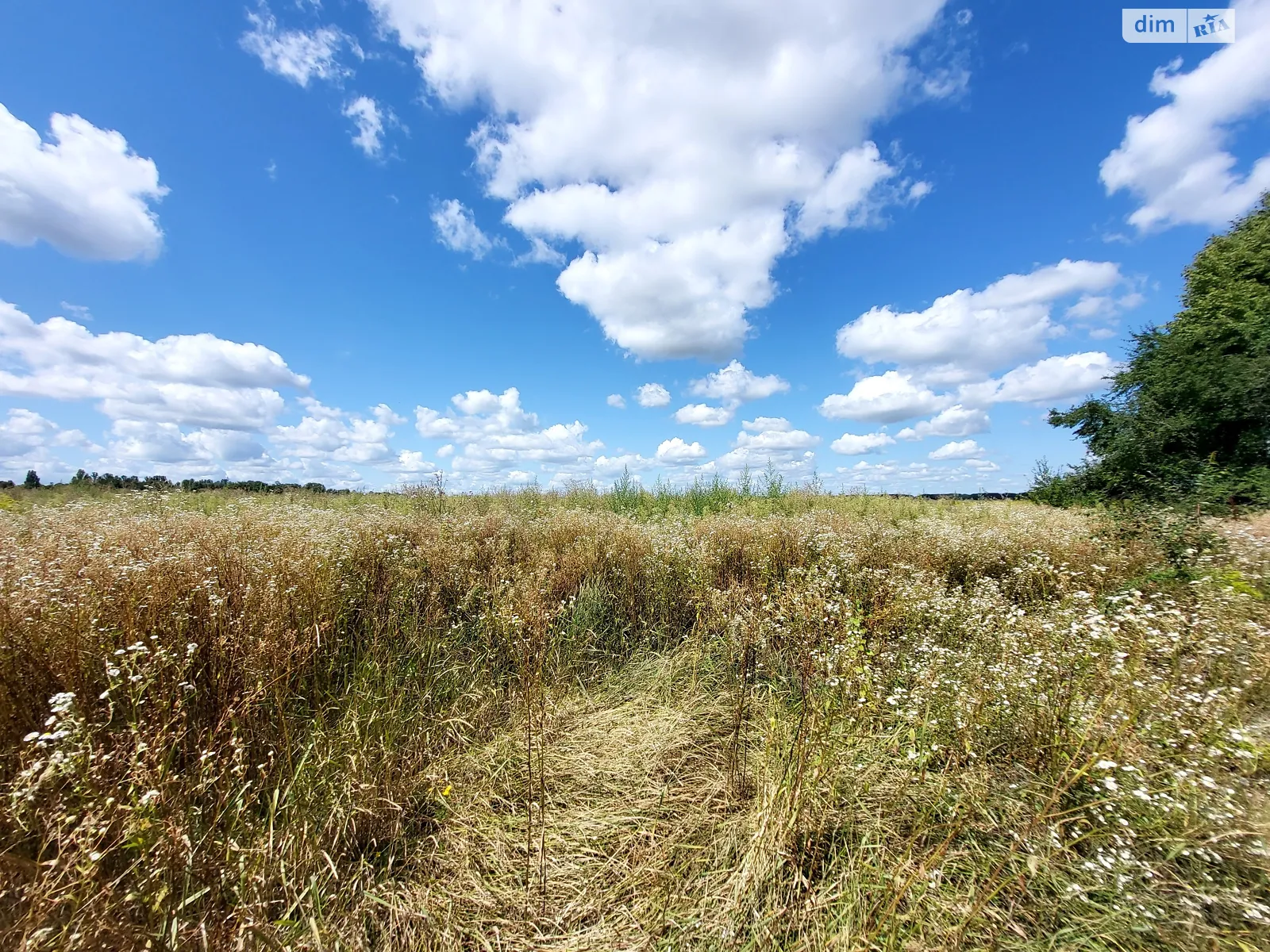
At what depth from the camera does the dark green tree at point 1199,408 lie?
790cm

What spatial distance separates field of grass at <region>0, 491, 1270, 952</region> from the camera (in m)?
1.78

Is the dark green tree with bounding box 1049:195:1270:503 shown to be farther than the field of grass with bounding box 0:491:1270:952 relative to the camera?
Yes

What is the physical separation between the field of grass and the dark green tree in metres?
5.20

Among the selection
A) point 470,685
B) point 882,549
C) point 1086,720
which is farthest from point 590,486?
point 1086,720

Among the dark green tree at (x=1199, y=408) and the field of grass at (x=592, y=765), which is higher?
the dark green tree at (x=1199, y=408)

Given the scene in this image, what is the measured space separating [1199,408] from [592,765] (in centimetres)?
1522

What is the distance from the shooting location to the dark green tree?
7.90 m

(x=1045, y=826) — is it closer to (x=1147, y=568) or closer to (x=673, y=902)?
(x=673, y=902)

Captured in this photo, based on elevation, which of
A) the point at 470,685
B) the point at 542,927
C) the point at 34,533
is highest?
the point at 34,533

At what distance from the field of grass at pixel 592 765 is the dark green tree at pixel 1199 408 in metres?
5.20

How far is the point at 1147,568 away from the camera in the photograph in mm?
4914

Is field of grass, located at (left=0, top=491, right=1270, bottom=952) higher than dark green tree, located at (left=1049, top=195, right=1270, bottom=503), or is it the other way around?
Result: dark green tree, located at (left=1049, top=195, right=1270, bottom=503)

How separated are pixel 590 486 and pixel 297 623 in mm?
9845

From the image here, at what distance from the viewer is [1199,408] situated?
10.3 metres
